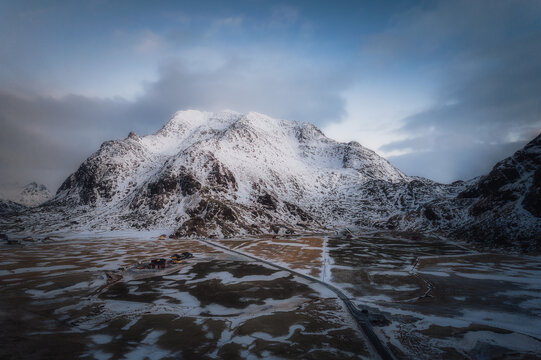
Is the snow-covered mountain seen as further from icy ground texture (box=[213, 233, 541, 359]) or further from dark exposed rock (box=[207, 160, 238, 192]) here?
icy ground texture (box=[213, 233, 541, 359])

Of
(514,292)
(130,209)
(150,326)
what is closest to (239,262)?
(150,326)

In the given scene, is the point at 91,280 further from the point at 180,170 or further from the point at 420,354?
the point at 180,170

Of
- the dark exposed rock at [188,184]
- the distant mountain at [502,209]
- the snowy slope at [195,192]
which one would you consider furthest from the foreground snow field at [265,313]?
the dark exposed rock at [188,184]

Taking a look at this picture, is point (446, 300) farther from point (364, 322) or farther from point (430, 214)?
point (430, 214)

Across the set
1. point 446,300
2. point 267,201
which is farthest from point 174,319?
point 267,201

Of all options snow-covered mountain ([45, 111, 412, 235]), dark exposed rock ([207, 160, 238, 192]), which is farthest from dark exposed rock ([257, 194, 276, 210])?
dark exposed rock ([207, 160, 238, 192])

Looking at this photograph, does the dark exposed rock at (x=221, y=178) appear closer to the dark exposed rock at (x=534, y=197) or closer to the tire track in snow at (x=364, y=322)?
the tire track in snow at (x=364, y=322)
